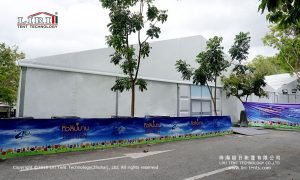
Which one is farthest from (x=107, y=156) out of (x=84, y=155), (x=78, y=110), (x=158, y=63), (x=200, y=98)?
(x=200, y=98)

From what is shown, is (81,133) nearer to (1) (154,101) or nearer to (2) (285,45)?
(1) (154,101)

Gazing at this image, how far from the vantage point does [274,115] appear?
16.7 metres

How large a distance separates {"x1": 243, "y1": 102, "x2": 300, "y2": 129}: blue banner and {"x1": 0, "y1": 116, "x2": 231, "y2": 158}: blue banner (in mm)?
7962

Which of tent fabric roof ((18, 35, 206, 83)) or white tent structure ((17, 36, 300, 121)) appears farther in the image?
tent fabric roof ((18, 35, 206, 83))

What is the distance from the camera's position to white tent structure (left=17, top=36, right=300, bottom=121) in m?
10.7

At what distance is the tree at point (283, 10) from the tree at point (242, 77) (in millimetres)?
11842

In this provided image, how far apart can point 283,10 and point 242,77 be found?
1469cm

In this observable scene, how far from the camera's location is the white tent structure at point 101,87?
1073 cm

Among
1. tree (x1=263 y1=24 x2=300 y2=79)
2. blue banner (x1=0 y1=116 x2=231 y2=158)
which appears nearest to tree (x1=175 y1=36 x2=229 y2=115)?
blue banner (x1=0 y1=116 x2=231 y2=158)

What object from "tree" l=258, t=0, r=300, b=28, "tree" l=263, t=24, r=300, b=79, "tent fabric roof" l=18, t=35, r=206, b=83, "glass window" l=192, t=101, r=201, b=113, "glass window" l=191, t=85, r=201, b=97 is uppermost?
"tree" l=263, t=24, r=300, b=79

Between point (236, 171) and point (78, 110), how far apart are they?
8856 millimetres

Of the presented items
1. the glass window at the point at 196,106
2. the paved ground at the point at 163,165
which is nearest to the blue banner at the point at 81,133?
the paved ground at the point at 163,165

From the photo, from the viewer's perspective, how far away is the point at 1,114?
54.0 feet

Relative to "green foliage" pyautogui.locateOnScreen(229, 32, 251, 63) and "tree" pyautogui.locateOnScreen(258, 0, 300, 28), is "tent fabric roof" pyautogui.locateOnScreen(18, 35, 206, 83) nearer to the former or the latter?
"green foliage" pyautogui.locateOnScreen(229, 32, 251, 63)
